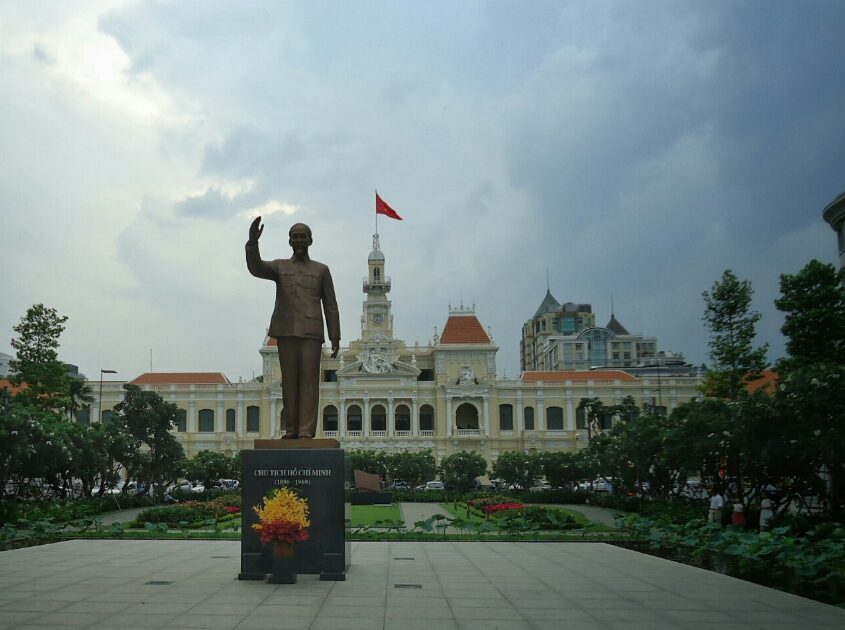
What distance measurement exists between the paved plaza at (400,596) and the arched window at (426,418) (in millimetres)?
61632

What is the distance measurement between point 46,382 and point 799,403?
37342 millimetres

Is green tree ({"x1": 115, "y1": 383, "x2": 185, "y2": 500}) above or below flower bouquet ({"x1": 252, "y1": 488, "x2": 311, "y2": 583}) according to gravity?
above

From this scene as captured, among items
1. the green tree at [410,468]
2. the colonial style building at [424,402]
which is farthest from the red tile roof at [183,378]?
the green tree at [410,468]

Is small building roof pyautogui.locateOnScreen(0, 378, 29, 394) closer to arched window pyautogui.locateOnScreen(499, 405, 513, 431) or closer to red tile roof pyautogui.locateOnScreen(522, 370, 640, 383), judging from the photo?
arched window pyautogui.locateOnScreen(499, 405, 513, 431)

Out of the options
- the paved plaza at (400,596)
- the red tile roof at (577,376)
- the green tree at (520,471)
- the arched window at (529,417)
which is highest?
the red tile roof at (577,376)

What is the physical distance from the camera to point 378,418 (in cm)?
7812

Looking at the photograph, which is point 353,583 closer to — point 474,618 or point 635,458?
point 474,618

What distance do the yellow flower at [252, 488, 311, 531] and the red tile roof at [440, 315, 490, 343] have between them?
6769cm

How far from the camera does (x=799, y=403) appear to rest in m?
20.7

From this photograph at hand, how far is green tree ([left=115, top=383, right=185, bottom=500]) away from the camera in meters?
39.5

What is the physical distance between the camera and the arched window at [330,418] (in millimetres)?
77375

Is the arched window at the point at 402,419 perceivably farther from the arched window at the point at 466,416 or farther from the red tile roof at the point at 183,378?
the red tile roof at the point at 183,378

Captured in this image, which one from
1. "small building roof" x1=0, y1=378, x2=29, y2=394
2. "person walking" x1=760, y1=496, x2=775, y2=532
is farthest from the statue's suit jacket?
→ "small building roof" x1=0, y1=378, x2=29, y2=394

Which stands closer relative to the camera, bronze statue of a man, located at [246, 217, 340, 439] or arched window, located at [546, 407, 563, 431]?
bronze statue of a man, located at [246, 217, 340, 439]
